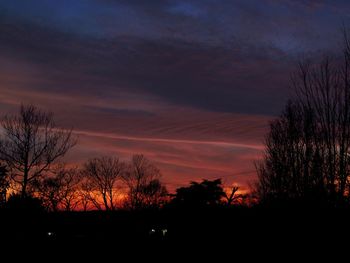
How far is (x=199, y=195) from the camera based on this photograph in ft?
88.9

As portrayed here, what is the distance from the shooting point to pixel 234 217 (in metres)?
19.9

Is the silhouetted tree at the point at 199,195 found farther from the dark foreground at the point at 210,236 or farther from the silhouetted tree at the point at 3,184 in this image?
the silhouetted tree at the point at 3,184

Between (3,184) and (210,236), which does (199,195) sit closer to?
(210,236)

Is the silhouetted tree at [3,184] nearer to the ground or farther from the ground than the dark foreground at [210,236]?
farther from the ground

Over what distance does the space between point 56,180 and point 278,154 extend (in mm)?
25896

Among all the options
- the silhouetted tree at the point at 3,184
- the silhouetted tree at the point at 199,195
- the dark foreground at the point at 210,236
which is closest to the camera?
the dark foreground at the point at 210,236

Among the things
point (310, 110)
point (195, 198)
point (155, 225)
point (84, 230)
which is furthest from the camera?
point (84, 230)

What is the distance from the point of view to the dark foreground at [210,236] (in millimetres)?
15781

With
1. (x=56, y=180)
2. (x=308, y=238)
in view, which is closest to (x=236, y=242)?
(x=308, y=238)

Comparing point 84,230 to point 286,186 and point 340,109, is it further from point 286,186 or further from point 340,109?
point 340,109

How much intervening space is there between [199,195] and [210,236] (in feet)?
21.2

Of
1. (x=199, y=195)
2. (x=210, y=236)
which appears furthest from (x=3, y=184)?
(x=210, y=236)

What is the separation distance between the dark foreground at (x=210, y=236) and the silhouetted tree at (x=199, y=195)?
1.14m

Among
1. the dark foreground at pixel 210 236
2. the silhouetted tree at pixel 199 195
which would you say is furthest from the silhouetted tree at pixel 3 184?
the silhouetted tree at pixel 199 195
